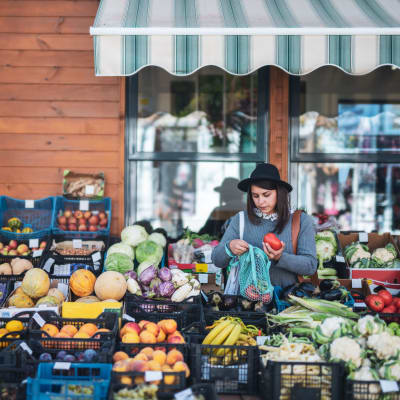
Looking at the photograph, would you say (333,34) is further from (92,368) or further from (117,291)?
(92,368)

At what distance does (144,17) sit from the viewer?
14.7 ft

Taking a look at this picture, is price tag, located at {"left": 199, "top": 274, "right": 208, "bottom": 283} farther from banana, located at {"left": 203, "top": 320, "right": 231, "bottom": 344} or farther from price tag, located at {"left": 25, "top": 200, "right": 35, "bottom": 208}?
price tag, located at {"left": 25, "top": 200, "right": 35, "bottom": 208}

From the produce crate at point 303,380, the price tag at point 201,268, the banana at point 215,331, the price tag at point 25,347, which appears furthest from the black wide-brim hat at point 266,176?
the price tag at point 25,347

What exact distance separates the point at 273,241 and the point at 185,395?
1487 millimetres

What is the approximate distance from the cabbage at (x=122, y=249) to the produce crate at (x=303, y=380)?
2.70m

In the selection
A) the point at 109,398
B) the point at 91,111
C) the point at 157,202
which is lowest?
the point at 109,398

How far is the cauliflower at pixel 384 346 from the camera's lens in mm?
3123

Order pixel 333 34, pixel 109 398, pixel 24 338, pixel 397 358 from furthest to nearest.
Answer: pixel 333 34, pixel 24 338, pixel 397 358, pixel 109 398

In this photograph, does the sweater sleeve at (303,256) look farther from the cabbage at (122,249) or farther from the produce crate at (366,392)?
the cabbage at (122,249)

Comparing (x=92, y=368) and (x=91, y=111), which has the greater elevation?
(x=91, y=111)

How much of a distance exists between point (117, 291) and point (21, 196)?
238 cm

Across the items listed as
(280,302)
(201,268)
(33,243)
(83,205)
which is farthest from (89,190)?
(280,302)

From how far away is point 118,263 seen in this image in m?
5.14

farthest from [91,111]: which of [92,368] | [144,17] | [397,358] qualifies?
[397,358]
